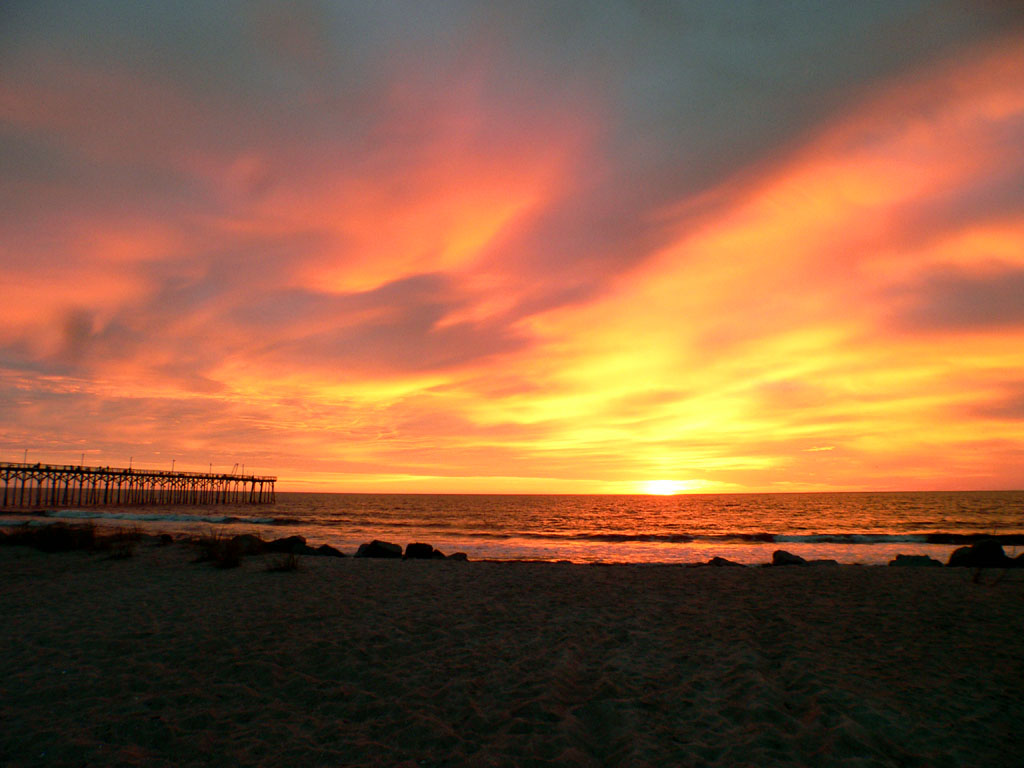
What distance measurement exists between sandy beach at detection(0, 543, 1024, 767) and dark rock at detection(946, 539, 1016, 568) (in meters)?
7.19

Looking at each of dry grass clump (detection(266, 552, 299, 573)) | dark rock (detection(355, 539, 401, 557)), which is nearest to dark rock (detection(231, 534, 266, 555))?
dry grass clump (detection(266, 552, 299, 573))

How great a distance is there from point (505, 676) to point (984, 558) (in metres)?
19.0

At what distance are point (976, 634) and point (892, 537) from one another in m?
29.7

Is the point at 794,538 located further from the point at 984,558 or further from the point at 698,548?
the point at 984,558

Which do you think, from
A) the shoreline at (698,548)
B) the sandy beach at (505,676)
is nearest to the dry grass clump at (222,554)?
the sandy beach at (505,676)

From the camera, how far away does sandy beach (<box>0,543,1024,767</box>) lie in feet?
15.7

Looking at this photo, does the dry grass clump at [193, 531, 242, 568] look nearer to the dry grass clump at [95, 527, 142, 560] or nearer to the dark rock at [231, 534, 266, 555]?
the dark rock at [231, 534, 266, 555]

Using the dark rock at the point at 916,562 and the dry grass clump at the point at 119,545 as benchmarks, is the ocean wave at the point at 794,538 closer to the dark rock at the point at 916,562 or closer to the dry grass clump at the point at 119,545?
the dark rock at the point at 916,562

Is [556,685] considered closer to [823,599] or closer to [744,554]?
[823,599]

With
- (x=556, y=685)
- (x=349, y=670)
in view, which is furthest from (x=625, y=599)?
(x=349, y=670)

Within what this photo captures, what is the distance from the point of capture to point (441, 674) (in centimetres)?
656

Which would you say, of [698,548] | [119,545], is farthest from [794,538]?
[119,545]

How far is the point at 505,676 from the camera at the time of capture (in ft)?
21.4

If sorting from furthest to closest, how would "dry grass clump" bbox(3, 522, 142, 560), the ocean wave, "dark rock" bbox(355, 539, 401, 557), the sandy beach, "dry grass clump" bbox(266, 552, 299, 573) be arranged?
the ocean wave < "dark rock" bbox(355, 539, 401, 557) < "dry grass clump" bbox(3, 522, 142, 560) < "dry grass clump" bbox(266, 552, 299, 573) < the sandy beach
